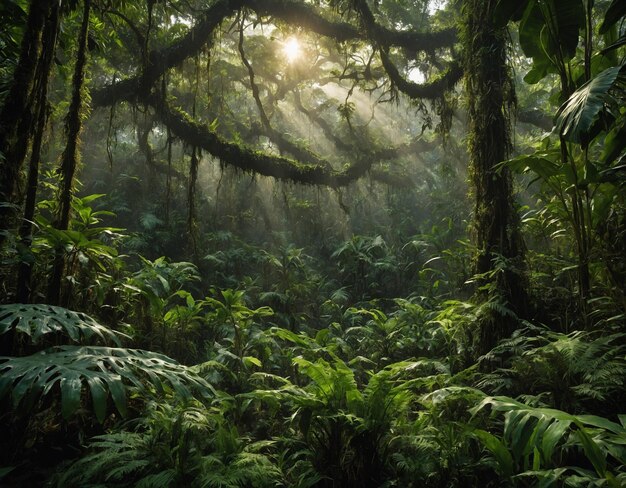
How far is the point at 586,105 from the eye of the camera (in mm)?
2449

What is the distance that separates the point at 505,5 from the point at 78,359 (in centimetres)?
436

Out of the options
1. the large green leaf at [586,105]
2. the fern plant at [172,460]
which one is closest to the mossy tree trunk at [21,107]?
the fern plant at [172,460]

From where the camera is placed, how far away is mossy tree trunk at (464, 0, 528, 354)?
13.2 ft

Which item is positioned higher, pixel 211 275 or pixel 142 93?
pixel 142 93

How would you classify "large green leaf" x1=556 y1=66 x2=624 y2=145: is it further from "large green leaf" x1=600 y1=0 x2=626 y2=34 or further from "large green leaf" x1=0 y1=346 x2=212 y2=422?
"large green leaf" x1=0 y1=346 x2=212 y2=422

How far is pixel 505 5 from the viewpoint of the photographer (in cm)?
357

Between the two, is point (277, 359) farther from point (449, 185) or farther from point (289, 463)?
point (449, 185)

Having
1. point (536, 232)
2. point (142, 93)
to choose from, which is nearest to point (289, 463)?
point (536, 232)

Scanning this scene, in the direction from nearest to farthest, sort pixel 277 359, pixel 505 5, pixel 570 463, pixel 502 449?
1. pixel 502 449
2. pixel 570 463
3. pixel 505 5
4. pixel 277 359

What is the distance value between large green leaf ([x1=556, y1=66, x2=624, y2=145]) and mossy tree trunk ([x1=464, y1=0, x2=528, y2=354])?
5.10ft

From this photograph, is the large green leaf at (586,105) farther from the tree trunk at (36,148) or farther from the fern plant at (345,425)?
the tree trunk at (36,148)

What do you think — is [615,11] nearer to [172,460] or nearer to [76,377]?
[76,377]

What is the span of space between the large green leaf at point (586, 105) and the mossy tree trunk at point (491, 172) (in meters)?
1.55

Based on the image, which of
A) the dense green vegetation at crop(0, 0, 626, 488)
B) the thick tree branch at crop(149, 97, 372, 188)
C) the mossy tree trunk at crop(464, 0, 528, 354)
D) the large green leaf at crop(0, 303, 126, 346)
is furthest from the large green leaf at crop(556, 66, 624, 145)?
the thick tree branch at crop(149, 97, 372, 188)
